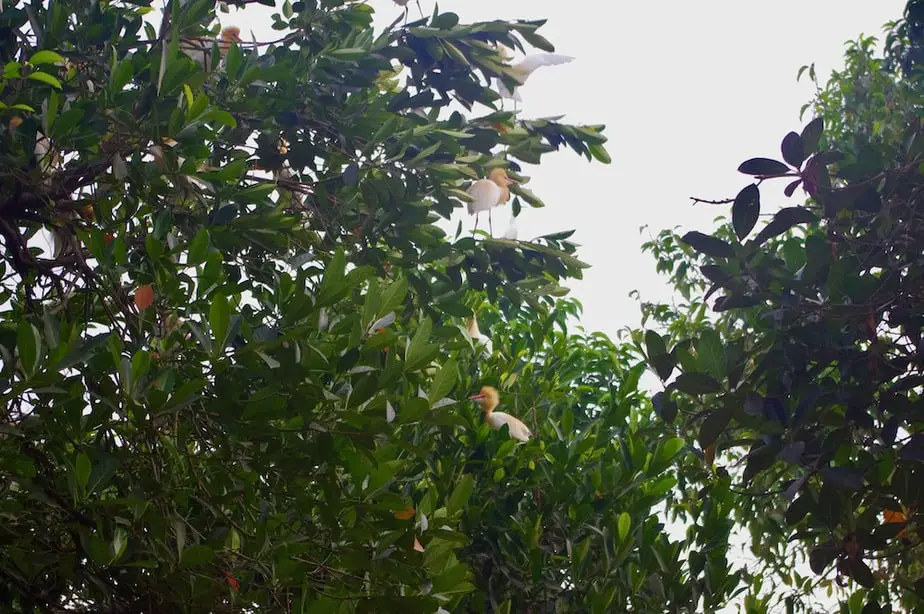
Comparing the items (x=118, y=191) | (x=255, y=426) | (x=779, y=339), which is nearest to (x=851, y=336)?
(x=779, y=339)

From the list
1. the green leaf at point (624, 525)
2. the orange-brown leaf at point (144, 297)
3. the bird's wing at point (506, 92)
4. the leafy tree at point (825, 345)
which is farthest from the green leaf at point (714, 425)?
the bird's wing at point (506, 92)

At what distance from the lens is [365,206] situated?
2184 millimetres

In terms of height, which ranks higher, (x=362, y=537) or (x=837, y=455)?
(x=837, y=455)

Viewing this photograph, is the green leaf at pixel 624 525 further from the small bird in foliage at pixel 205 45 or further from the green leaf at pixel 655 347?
the small bird in foliage at pixel 205 45

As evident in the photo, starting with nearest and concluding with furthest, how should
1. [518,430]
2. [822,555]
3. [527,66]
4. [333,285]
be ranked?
1. [333,285]
2. [822,555]
3. [518,430]
4. [527,66]

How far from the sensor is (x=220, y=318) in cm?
139

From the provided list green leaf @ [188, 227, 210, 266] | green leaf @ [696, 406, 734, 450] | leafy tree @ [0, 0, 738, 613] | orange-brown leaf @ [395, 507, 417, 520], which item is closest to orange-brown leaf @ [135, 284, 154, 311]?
leafy tree @ [0, 0, 738, 613]

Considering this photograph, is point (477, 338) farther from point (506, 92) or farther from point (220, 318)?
point (220, 318)

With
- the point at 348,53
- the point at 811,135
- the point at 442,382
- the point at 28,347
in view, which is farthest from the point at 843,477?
the point at 348,53

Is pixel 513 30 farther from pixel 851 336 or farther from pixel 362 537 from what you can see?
pixel 362 537

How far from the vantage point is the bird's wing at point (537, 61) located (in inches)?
91.3

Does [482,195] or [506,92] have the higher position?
[506,92]

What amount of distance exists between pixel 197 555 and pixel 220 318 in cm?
37

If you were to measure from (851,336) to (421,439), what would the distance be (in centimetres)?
93
